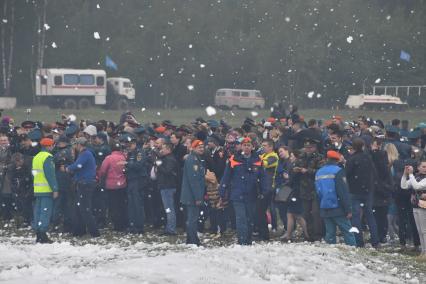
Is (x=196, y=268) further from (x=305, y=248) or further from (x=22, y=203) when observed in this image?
(x=22, y=203)

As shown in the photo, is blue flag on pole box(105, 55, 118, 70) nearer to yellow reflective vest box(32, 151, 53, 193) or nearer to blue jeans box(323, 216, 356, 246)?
yellow reflective vest box(32, 151, 53, 193)

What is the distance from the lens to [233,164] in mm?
13359

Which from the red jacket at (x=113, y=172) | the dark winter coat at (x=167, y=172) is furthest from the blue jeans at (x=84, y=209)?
the dark winter coat at (x=167, y=172)

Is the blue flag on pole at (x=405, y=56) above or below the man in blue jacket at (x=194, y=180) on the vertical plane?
above

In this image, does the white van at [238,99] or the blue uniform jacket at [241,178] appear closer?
the blue uniform jacket at [241,178]

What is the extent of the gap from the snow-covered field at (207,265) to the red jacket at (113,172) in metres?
2.70

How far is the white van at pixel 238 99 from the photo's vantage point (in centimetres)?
7031

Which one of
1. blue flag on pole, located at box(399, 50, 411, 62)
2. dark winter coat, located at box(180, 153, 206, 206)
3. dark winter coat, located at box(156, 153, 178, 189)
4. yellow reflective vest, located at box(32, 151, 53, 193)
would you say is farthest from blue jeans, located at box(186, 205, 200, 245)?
blue flag on pole, located at box(399, 50, 411, 62)

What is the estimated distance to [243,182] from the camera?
13328 millimetres

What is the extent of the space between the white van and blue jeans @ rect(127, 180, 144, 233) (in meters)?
54.4

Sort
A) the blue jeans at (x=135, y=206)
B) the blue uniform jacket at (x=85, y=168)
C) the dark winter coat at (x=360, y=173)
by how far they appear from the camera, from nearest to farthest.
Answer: the dark winter coat at (x=360, y=173)
the blue uniform jacket at (x=85, y=168)
the blue jeans at (x=135, y=206)

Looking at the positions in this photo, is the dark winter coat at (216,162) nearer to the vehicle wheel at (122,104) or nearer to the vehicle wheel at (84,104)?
the vehicle wheel at (84,104)

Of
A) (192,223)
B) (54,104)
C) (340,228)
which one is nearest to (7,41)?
(54,104)

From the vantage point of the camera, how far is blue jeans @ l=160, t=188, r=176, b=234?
1533 centimetres
